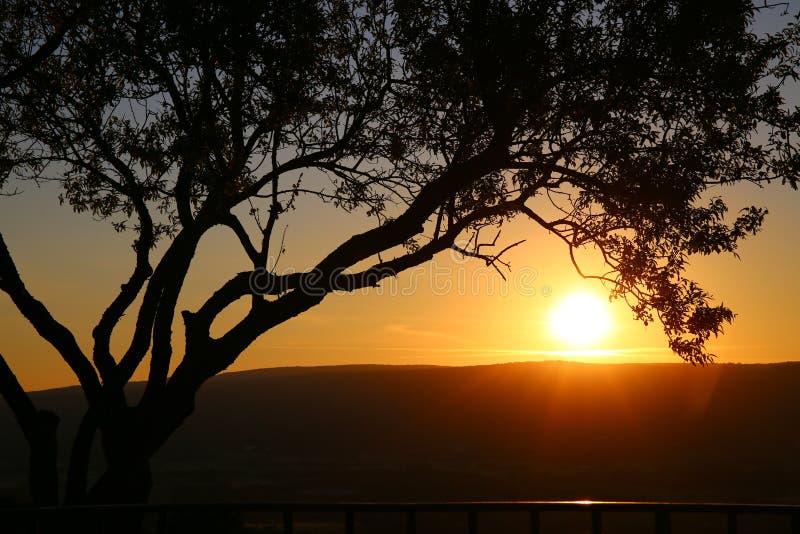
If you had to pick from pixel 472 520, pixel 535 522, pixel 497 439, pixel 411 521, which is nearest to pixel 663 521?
pixel 535 522

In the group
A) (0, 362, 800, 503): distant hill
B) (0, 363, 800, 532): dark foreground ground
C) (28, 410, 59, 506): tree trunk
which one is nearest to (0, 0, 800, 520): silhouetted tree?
(28, 410, 59, 506): tree trunk

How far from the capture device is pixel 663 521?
757cm

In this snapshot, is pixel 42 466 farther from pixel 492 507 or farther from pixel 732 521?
pixel 732 521

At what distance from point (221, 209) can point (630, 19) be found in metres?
7.19

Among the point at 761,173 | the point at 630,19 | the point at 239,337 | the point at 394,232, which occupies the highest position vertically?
the point at 630,19

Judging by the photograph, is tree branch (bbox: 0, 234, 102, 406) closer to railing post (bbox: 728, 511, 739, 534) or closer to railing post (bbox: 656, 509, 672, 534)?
railing post (bbox: 656, 509, 672, 534)

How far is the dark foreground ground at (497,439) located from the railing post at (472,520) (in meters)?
38.0

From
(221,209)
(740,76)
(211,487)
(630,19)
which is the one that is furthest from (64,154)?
(211,487)

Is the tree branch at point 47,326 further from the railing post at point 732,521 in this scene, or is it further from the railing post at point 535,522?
the railing post at point 732,521

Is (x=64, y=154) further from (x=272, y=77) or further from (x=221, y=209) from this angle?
(x=272, y=77)

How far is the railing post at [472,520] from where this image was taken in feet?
24.7

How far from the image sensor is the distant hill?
64400mm

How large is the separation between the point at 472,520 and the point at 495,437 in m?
78.2

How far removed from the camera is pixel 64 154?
16875 millimetres
